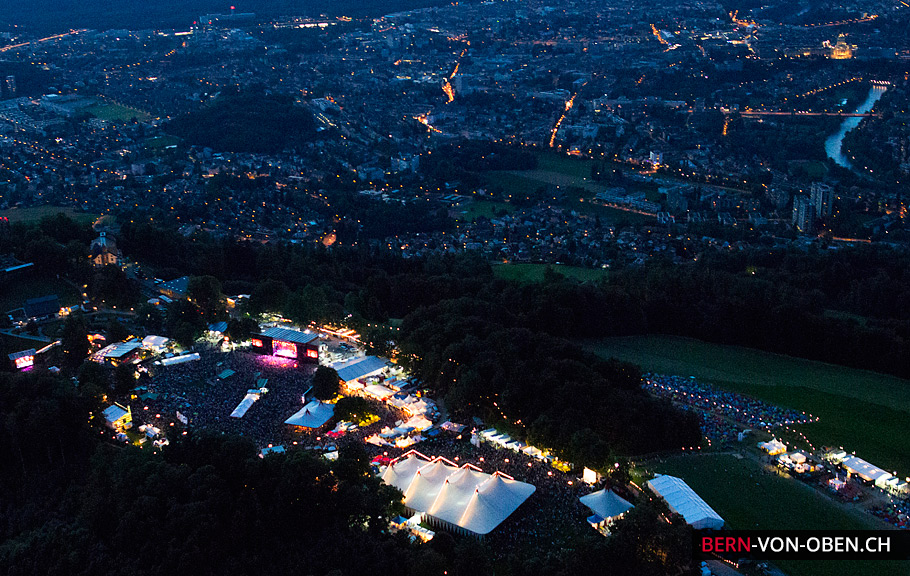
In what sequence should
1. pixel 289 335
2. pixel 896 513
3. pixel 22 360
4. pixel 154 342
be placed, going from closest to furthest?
pixel 896 513 → pixel 22 360 → pixel 289 335 → pixel 154 342

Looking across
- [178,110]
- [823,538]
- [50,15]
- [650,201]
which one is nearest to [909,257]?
[650,201]

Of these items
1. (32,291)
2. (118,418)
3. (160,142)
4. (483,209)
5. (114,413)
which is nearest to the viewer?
(118,418)

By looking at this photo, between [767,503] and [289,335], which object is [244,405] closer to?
[289,335]

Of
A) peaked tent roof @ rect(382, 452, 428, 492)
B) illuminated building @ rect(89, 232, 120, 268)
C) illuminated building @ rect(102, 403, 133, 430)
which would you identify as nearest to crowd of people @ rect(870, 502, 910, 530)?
peaked tent roof @ rect(382, 452, 428, 492)

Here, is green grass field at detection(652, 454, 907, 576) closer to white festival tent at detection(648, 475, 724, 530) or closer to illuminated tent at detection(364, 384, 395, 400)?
white festival tent at detection(648, 475, 724, 530)

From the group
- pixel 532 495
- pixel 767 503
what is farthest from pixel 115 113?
pixel 767 503

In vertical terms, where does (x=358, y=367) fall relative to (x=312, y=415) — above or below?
below

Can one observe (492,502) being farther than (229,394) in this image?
No

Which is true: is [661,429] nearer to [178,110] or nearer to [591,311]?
[591,311]
